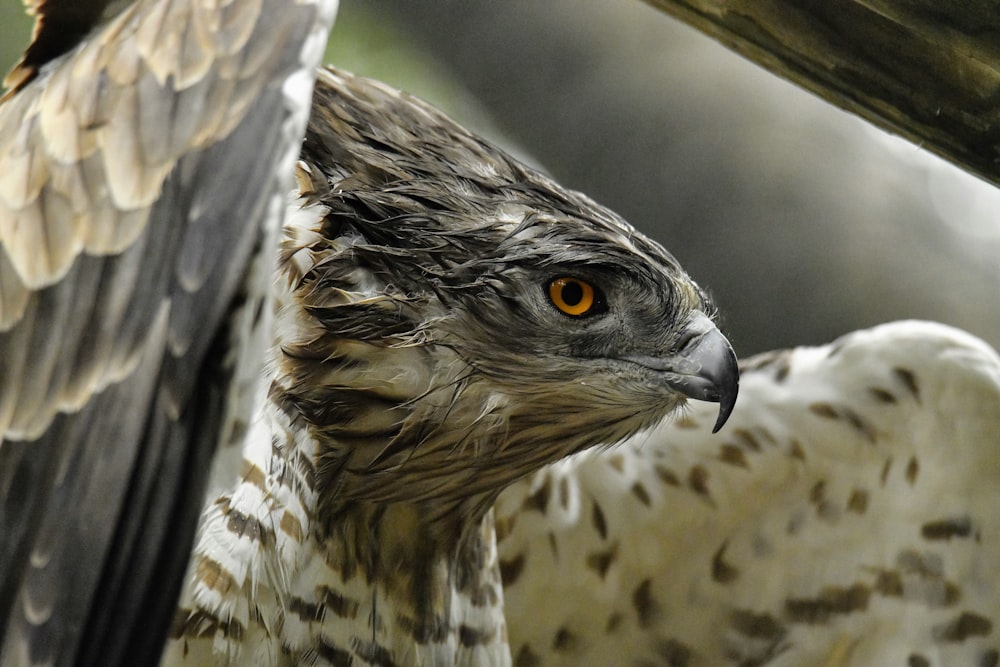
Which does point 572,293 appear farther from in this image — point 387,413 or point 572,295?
point 387,413

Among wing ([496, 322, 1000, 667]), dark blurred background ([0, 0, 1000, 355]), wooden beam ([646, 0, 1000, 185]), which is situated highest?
dark blurred background ([0, 0, 1000, 355])

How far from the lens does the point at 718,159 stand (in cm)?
296

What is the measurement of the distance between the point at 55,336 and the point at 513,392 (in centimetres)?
56

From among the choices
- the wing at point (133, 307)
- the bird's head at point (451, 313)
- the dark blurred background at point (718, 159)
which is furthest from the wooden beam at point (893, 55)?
the dark blurred background at point (718, 159)

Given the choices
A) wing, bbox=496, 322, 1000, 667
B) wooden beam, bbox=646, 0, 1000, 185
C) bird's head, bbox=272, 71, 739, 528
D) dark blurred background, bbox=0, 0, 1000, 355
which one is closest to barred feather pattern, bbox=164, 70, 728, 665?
bird's head, bbox=272, 71, 739, 528

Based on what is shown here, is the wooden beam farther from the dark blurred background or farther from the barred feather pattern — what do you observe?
the dark blurred background

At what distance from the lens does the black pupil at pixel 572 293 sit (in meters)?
1.37

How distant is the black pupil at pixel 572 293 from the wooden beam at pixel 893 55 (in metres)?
0.33

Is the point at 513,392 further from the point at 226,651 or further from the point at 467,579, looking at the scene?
the point at 226,651

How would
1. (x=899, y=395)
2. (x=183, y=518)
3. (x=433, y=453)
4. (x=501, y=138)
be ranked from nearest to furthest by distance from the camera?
(x=183, y=518) → (x=433, y=453) → (x=899, y=395) → (x=501, y=138)

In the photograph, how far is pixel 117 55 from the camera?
3.57 feet

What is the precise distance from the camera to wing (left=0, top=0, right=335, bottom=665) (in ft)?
3.07

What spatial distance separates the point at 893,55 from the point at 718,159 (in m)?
1.61

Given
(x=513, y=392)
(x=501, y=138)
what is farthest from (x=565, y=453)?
(x=501, y=138)
